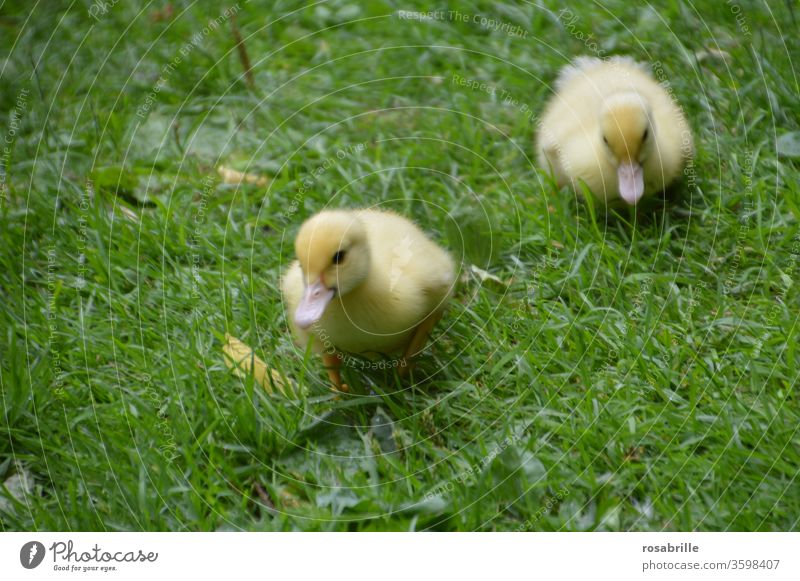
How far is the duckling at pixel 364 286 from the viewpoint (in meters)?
1.68

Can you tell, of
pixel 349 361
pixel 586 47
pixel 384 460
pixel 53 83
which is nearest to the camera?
pixel 384 460

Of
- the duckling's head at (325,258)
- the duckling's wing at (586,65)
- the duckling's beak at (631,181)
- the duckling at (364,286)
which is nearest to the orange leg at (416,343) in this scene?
the duckling at (364,286)

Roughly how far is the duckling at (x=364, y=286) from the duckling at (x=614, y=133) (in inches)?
18.0

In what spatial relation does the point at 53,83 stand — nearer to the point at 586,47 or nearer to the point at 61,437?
the point at 61,437

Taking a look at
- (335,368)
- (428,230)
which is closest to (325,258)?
(335,368)

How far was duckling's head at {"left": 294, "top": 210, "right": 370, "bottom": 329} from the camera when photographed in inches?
65.6

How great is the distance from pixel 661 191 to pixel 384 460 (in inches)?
39.4

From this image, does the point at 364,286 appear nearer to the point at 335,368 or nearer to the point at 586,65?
the point at 335,368

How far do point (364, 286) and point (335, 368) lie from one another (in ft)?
0.74

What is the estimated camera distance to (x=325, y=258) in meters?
1.67

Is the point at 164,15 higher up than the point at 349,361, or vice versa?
the point at 164,15

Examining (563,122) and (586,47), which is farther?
(586,47)

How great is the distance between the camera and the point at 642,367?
1.85m
